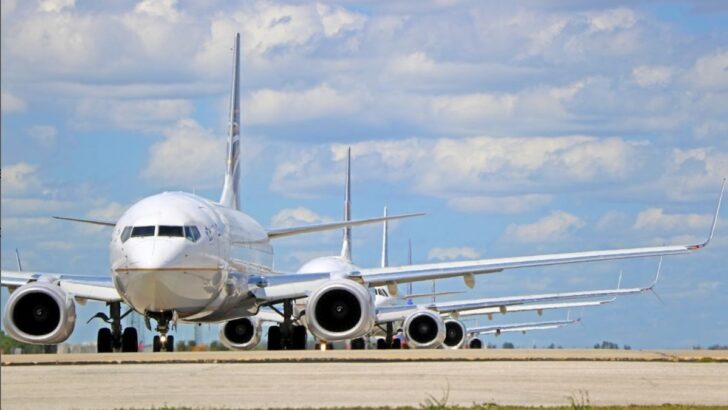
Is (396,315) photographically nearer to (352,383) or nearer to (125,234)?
(125,234)

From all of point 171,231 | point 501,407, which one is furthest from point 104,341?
point 501,407

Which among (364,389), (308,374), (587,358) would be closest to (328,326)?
(587,358)

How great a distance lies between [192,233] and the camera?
114ft

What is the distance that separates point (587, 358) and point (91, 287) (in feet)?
53.7

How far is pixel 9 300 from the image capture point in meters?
36.2

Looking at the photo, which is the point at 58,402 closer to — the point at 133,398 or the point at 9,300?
the point at 133,398

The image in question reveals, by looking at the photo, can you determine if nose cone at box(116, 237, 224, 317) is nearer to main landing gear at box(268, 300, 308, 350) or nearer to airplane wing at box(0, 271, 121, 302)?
airplane wing at box(0, 271, 121, 302)

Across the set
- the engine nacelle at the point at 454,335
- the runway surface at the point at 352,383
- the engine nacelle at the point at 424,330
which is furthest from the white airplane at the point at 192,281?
the engine nacelle at the point at 454,335

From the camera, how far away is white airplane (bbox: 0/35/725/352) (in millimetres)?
33844

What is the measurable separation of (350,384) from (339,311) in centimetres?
1751

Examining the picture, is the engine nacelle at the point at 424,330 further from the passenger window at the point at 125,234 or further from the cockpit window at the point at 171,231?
the passenger window at the point at 125,234

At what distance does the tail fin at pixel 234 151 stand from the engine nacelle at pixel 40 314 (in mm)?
12149

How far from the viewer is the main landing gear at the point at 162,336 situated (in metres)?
34.5

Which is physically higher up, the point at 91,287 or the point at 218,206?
the point at 218,206
